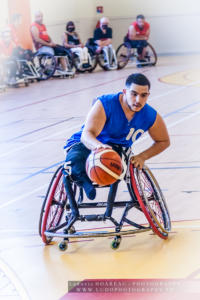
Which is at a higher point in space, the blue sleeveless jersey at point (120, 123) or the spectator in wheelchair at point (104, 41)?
the blue sleeveless jersey at point (120, 123)

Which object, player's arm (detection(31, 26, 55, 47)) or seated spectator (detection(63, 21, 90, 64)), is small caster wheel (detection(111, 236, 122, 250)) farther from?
seated spectator (detection(63, 21, 90, 64))

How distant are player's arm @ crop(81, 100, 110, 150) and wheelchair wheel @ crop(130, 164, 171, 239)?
27 cm

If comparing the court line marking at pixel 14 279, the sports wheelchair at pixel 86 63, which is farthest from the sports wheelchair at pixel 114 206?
the sports wheelchair at pixel 86 63

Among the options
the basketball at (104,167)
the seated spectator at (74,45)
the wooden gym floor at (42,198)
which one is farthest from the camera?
the seated spectator at (74,45)

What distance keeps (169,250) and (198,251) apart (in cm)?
15

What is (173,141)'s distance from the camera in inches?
255

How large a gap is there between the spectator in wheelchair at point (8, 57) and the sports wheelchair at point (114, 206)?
781cm

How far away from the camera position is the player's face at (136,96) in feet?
11.8

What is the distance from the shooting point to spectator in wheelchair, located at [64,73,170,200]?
3.56 meters

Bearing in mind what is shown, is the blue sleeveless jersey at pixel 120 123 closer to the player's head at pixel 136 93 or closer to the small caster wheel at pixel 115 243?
the player's head at pixel 136 93

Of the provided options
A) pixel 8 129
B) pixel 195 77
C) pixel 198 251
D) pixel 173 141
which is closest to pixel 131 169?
pixel 198 251

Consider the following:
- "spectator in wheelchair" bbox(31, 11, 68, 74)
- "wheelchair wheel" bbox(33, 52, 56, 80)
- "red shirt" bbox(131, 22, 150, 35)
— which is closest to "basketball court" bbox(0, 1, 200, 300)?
"spectator in wheelchair" bbox(31, 11, 68, 74)

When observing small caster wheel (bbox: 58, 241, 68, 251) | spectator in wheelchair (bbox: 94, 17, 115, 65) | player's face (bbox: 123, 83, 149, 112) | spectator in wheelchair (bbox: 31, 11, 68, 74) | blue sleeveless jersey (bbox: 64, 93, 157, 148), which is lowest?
spectator in wheelchair (bbox: 94, 17, 115, 65)

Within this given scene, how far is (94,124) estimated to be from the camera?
3600 mm
